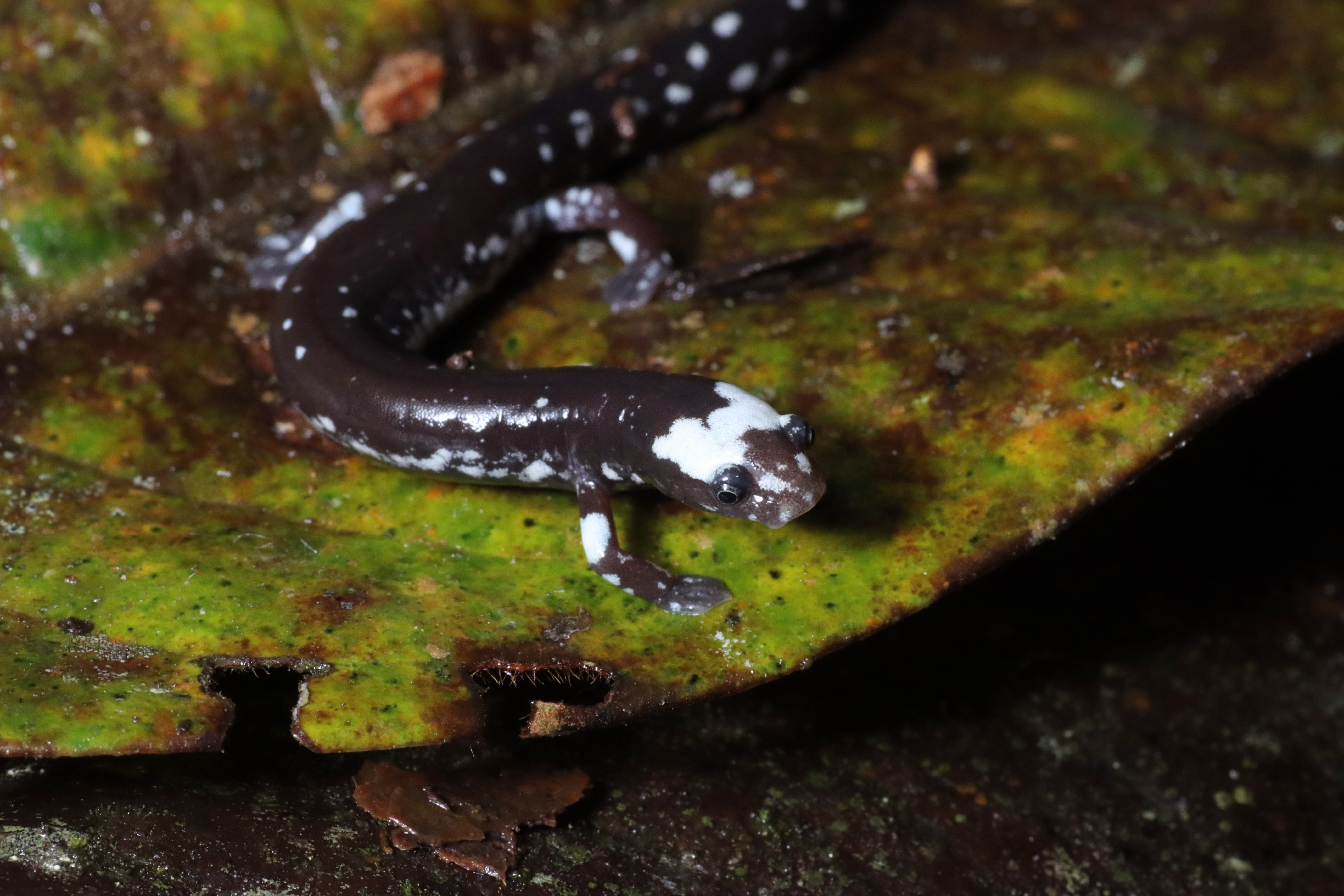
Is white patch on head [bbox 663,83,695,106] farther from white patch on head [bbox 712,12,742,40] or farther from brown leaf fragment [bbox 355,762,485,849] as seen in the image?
brown leaf fragment [bbox 355,762,485,849]

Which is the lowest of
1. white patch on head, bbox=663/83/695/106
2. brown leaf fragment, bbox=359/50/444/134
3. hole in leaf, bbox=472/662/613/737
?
hole in leaf, bbox=472/662/613/737

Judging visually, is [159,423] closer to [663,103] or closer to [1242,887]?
[663,103]

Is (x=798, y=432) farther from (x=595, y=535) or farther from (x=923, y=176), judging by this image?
(x=923, y=176)

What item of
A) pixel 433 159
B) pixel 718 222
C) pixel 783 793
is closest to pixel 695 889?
pixel 783 793

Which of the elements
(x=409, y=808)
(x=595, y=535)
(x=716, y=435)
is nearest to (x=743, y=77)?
(x=716, y=435)

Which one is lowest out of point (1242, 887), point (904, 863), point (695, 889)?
point (1242, 887)

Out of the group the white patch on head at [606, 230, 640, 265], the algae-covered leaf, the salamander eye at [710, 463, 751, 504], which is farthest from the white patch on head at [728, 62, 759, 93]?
the salamander eye at [710, 463, 751, 504]

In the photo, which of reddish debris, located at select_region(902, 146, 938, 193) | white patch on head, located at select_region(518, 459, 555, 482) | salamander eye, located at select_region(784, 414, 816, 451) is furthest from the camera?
reddish debris, located at select_region(902, 146, 938, 193)
